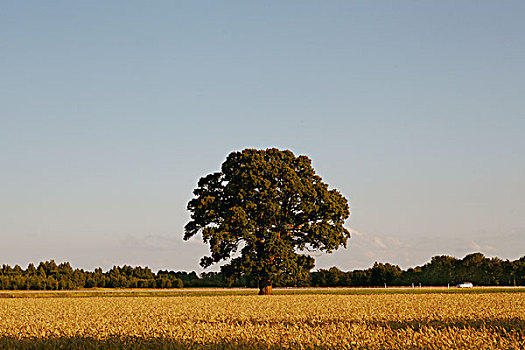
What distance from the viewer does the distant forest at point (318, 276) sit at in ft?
238

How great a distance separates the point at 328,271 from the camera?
75.2m

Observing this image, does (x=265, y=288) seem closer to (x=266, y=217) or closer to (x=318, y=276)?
(x=266, y=217)

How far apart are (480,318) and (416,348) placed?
930cm

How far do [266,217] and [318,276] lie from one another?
2481 centimetres

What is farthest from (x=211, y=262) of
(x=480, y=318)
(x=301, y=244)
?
(x=480, y=318)

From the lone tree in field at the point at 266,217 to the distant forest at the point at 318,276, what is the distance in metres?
19.8

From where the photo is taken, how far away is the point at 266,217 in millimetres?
52500

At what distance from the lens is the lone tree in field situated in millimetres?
51625

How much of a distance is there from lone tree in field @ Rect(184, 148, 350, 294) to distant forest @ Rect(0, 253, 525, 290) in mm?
19822

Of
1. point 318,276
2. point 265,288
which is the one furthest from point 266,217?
point 318,276

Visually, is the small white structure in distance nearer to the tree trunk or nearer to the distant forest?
the distant forest

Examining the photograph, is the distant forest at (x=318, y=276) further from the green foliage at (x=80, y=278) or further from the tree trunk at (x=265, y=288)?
the tree trunk at (x=265, y=288)

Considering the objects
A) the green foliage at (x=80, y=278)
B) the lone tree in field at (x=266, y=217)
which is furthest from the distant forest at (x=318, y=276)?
the lone tree in field at (x=266, y=217)

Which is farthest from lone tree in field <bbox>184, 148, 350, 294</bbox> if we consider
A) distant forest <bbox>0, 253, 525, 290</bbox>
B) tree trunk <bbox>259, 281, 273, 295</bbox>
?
distant forest <bbox>0, 253, 525, 290</bbox>
